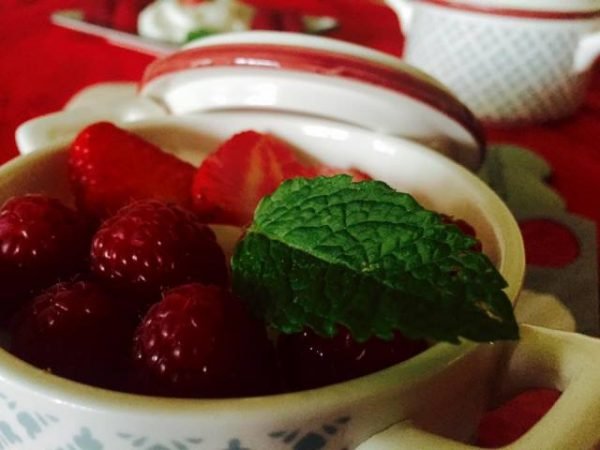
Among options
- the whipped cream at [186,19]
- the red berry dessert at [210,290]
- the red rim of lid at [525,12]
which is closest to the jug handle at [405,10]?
the red rim of lid at [525,12]

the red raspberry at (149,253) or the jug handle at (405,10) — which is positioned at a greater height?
the red raspberry at (149,253)

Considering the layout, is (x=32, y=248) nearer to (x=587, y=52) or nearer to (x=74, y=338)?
(x=74, y=338)

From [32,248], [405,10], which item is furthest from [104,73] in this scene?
[32,248]

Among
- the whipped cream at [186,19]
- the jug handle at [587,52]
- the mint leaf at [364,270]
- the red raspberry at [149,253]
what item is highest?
the mint leaf at [364,270]

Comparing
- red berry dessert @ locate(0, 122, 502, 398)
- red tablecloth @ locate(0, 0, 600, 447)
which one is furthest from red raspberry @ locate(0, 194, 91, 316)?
red tablecloth @ locate(0, 0, 600, 447)

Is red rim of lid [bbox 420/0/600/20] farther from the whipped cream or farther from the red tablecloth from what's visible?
the whipped cream

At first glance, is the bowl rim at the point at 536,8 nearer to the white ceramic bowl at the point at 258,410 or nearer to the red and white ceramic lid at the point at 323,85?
the red and white ceramic lid at the point at 323,85

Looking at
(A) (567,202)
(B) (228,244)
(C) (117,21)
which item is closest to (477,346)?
(B) (228,244)

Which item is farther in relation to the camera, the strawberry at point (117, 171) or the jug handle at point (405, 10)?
the jug handle at point (405, 10)
